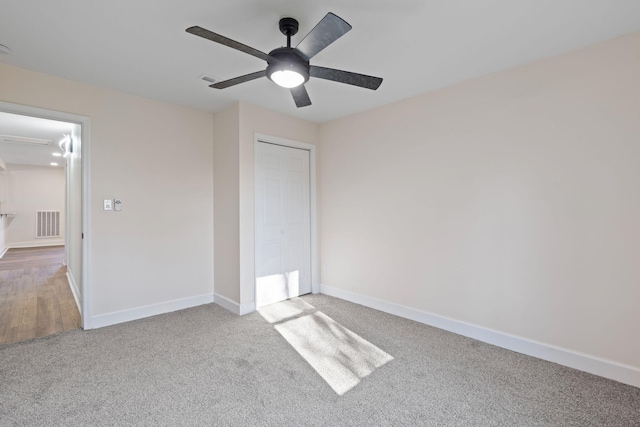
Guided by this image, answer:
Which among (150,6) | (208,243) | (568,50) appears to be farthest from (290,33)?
(208,243)

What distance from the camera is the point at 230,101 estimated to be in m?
3.47

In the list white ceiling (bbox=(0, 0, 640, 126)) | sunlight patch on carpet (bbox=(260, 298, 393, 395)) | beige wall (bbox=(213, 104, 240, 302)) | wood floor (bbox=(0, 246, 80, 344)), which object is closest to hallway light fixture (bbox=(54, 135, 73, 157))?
wood floor (bbox=(0, 246, 80, 344))

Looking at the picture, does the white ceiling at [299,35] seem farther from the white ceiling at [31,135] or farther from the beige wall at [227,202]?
the white ceiling at [31,135]

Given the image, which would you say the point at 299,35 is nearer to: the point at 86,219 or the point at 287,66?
the point at 287,66

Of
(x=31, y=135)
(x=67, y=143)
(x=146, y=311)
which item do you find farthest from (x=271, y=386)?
(x=31, y=135)

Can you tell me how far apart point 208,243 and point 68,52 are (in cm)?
234

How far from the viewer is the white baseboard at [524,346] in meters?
2.13

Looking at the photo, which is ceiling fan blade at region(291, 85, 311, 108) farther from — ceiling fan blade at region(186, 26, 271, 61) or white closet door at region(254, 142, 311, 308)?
white closet door at region(254, 142, 311, 308)

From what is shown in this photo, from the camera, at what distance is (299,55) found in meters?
1.80

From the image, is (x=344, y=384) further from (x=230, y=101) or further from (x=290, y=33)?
(x=230, y=101)

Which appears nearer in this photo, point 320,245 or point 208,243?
point 208,243

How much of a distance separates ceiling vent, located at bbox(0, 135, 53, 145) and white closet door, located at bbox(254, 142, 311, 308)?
455cm

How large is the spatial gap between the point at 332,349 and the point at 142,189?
106 inches

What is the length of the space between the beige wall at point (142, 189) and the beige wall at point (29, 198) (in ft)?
25.6
